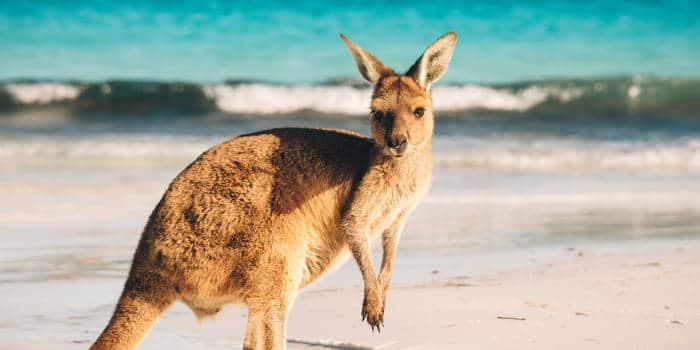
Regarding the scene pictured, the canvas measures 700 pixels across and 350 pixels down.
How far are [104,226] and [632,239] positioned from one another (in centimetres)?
442

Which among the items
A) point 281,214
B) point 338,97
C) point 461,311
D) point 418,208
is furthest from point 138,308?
point 338,97

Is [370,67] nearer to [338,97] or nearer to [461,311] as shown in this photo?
[461,311]

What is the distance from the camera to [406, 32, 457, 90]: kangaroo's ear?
4527mm

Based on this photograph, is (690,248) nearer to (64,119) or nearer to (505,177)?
(505,177)

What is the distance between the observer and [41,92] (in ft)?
79.5

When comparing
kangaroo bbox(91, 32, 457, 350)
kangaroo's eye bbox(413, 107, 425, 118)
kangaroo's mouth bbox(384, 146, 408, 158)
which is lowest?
kangaroo bbox(91, 32, 457, 350)

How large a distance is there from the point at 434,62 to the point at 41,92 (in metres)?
21.2

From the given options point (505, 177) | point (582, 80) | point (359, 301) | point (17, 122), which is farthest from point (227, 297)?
point (582, 80)

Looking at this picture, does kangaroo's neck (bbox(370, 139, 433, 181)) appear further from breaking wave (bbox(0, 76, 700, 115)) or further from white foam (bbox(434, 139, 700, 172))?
breaking wave (bbox(0, 76, 700, 115))

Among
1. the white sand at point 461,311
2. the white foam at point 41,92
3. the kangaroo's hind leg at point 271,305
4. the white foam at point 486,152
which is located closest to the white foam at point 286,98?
the white foam at point 41,92

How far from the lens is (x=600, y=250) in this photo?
7.49 metres

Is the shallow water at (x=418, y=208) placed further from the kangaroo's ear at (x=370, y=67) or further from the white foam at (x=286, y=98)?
the white foam at (x=286, y=98)

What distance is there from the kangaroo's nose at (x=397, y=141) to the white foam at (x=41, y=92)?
20787mm

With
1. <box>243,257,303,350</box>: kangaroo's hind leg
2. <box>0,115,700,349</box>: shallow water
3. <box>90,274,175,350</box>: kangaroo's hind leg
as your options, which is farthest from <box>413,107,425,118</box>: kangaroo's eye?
<box>0,115,700,349</box>: shallow water
